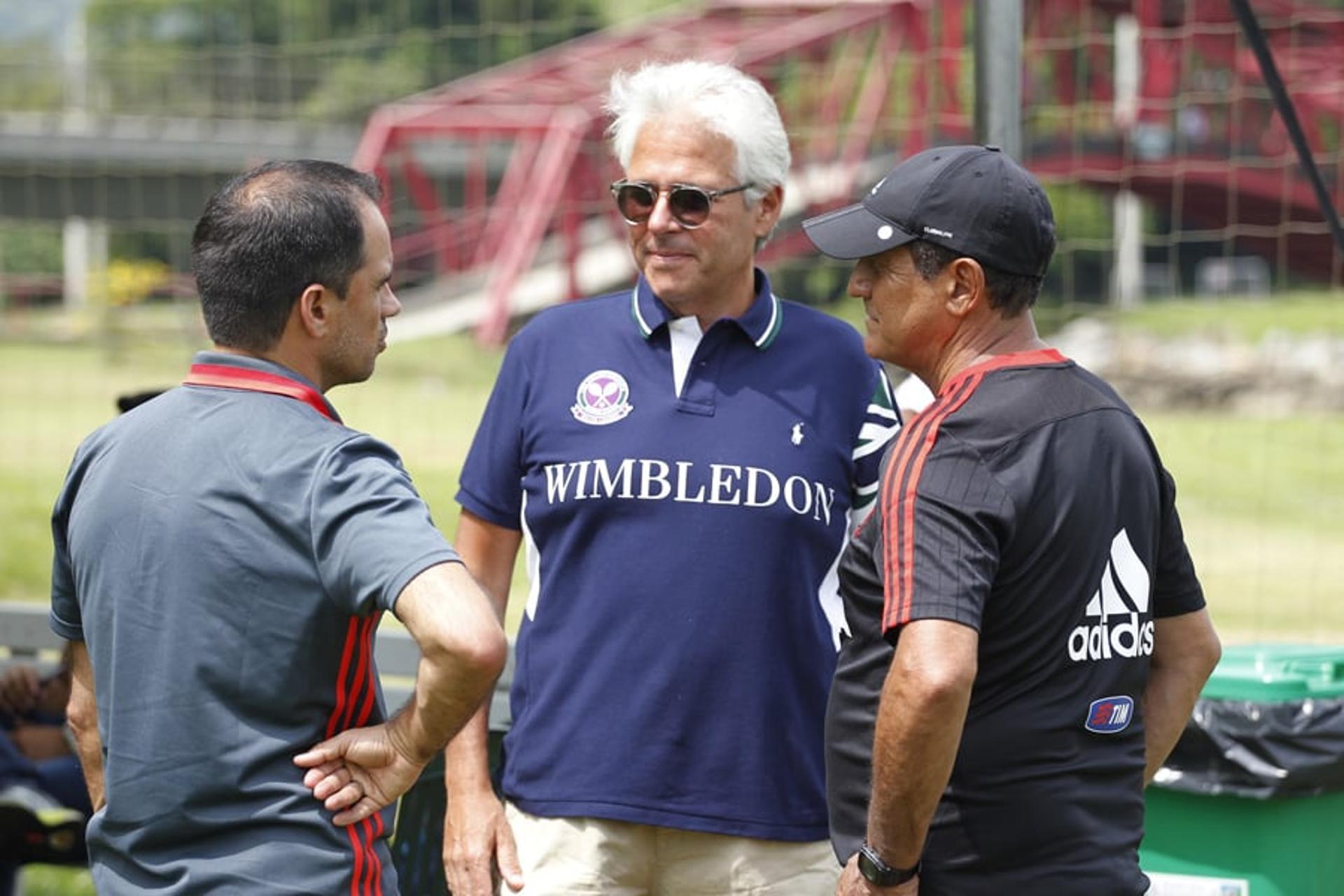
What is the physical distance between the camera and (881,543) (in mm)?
2213

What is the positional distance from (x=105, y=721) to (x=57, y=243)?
117ft

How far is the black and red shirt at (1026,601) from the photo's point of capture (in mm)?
2152

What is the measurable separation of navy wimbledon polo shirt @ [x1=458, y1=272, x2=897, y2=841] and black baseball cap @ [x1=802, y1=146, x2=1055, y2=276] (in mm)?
413

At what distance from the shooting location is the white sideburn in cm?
276

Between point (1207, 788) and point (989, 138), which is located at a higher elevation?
point (989, 138)

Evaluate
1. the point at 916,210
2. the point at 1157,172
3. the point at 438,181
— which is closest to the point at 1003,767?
the point at 916,210

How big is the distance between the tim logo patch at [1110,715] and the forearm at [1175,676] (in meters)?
0.24

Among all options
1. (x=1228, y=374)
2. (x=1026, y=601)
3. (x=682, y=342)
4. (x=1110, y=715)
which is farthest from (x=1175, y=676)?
(x=1228, y=374)

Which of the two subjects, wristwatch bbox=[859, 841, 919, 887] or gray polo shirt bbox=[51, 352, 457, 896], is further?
A: wristwatch bbox=[859, 841, 919, 887]

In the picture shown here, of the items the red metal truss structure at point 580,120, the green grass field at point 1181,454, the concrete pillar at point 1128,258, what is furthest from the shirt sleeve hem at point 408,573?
the red metal truss structure at point 580,120

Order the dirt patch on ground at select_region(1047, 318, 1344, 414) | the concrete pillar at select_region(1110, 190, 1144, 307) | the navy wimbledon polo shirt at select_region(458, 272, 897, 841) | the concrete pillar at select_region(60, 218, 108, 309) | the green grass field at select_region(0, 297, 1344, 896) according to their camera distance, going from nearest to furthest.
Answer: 1. the navy wimbledon polo shirt at select_region(458, 272, 897, 841)
2. the green grass field at select_region(0, 297, 1344, 896)
3. the concrete pillar at select_region(1110, 190, 1144, 307)
4. the dirt patch on ground at select_region(1047, 318, 1344, 414)
5. the concrete pillar at select_region(60, 218, 108, 309)

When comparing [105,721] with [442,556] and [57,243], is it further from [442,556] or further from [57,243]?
[57,243]

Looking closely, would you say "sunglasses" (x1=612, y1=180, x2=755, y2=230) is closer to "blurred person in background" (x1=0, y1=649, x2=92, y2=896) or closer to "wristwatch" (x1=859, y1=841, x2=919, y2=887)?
"wristwatch" (x1=859, y1=841, x2=919, y2=887)

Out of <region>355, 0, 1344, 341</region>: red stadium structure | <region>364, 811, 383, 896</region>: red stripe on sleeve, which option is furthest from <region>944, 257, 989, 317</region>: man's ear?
<region>355, 0, 1344, 341</region>: red stadium structure
